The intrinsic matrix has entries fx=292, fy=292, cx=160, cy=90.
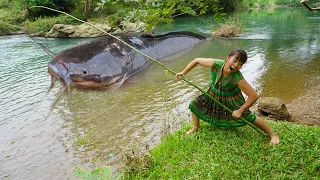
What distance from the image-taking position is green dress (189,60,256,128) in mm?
3634

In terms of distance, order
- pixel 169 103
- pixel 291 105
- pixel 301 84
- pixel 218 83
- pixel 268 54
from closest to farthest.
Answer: pixel 218 83 → pixel 291 105 → pixel 169 103 → pixel 301 84 → pixel 268 54

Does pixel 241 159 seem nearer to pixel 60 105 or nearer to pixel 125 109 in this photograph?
pixel 125 109

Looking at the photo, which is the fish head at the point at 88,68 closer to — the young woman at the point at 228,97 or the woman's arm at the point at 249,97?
the young woman at the point at 228,97

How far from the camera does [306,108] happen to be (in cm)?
545

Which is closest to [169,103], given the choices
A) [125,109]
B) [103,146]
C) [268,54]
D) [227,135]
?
[125,109]

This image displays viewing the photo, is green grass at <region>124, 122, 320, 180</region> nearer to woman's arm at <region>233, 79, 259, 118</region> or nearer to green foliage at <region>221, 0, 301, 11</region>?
woman's arm at <region>233, 79, 259, 118</region>

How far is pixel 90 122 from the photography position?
548 cm

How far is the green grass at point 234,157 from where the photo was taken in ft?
10.1

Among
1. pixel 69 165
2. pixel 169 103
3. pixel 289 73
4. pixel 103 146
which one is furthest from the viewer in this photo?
pixel 289 73

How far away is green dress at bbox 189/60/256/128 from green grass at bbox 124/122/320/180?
0.18m

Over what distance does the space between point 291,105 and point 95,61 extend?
4720 millimetres

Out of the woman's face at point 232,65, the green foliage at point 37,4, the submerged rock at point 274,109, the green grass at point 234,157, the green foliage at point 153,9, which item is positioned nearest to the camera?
the green foliage at point 153,9

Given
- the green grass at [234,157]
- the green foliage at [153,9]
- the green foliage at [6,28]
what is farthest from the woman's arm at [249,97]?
the green foliage at [6,28]

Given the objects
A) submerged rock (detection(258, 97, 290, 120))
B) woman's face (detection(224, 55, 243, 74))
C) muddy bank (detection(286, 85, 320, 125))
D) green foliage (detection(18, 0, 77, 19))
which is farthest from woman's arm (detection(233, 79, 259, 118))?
green foliage (detection(18, 0, 77, 19))
